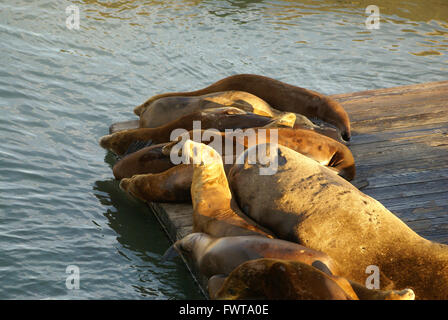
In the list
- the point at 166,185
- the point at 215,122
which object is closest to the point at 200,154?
the point at 166,185

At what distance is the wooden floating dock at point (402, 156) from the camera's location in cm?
559

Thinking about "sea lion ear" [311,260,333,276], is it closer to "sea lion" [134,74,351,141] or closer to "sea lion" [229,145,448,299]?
"sea lion" [229,145,448,299]

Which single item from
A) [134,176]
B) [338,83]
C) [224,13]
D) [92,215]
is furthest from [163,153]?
[224,13]

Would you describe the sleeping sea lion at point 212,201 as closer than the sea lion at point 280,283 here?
No

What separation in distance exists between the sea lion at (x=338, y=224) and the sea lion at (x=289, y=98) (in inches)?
78.8

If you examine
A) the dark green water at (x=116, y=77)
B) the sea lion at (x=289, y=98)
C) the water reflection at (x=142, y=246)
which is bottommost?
the water reflection at (x=142, y=246)

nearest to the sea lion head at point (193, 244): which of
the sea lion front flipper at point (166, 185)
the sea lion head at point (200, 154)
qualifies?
the sea lion head at point (200, 154)

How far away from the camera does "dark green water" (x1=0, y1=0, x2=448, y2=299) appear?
17.7ft

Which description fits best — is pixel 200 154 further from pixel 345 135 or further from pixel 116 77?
pixel 116 77

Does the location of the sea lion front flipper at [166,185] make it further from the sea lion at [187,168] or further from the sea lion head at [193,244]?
the sea lion head at [193,244]

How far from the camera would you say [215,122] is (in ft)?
20.9

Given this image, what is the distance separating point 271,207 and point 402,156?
2330mm

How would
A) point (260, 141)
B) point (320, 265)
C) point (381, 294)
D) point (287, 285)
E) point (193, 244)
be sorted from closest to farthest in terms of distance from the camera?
point (287, 285) → point (381, 294) → point (320, 265) → point (193, 244) → point (260, 141)

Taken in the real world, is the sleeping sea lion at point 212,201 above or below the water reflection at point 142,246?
above
